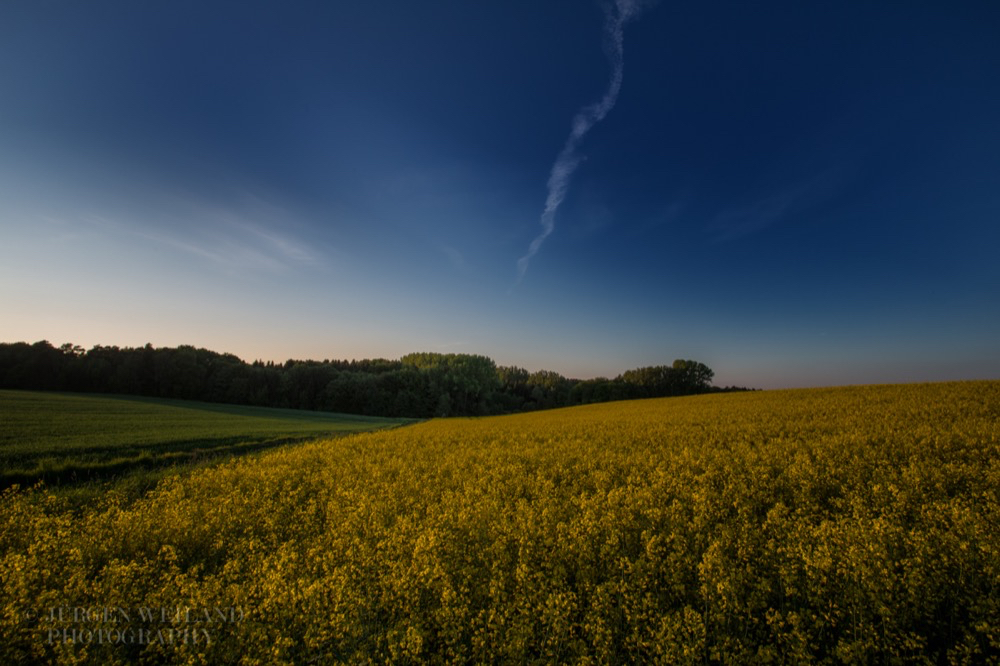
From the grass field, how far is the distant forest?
256ft

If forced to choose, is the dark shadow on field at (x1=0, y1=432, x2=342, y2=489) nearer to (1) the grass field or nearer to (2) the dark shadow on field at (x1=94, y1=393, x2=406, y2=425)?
(1) the grass field

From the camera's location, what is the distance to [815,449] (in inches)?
404

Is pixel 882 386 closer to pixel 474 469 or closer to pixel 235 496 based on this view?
pixel 474 469

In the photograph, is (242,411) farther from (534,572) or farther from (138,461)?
(534,572)

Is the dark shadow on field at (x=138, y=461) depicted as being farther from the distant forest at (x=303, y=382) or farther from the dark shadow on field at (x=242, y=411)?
the distant forest at (x=303, y=382)

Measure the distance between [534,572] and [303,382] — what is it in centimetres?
9283

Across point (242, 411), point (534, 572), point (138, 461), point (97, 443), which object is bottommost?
point (242, 411)

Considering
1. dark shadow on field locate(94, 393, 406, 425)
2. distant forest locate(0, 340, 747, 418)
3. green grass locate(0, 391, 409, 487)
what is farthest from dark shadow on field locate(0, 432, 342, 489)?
distant forest locate(0, 340, 747, 418)

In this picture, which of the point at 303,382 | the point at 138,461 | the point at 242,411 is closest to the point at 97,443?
the point at 138,461

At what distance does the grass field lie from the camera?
3.25 meters

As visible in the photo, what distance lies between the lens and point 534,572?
14.4ft

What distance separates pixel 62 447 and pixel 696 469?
24118 mm

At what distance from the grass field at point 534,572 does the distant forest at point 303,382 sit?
78.0 m

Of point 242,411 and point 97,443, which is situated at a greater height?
point 97,443
